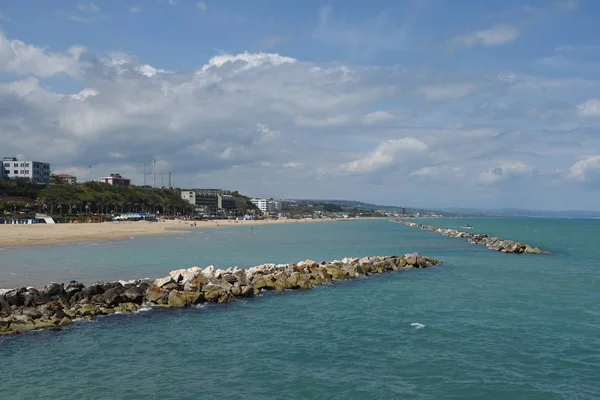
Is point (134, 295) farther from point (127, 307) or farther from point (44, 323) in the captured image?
point (44, 323)

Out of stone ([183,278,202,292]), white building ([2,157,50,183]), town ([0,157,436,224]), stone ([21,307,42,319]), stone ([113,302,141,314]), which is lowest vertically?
stone ([113,302,141,314])

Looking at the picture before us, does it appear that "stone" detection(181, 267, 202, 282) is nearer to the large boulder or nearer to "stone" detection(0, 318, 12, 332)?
the large boulder

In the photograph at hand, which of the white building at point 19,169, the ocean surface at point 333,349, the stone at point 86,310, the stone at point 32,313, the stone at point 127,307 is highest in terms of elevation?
the white building at point 19,169

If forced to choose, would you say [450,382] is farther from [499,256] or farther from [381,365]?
[499,256]

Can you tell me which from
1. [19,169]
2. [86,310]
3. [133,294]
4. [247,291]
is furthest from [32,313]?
[19,169]

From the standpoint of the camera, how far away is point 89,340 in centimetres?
1518

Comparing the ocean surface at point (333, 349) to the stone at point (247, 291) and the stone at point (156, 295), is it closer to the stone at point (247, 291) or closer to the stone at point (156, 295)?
the stone at point (247, 291)

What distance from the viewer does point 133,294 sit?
66.9 ft

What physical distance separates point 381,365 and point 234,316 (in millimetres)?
7392

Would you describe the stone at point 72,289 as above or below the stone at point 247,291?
above

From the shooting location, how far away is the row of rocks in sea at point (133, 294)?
682 inches

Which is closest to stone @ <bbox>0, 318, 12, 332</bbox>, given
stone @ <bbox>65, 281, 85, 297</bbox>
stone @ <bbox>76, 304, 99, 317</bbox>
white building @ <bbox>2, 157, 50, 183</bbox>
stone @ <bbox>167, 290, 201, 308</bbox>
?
stone @ <bbox>76, 304, 99, 317</bbox>

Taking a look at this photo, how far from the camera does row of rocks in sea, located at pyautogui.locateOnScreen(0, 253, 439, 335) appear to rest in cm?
1733

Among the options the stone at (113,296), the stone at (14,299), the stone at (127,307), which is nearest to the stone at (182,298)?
the stone at (127,307)
